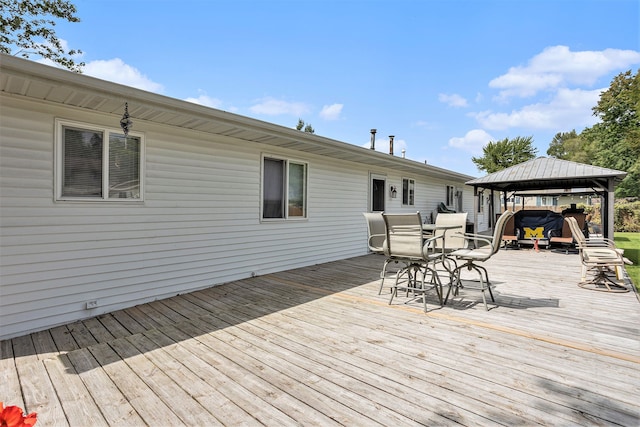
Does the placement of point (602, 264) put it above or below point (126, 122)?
below

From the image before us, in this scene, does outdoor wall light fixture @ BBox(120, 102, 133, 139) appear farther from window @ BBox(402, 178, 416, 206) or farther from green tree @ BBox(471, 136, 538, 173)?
green tree @ BBox(471, 136, 538, 173)

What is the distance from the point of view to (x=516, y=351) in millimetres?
2684

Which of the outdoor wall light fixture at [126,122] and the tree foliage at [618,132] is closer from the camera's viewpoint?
the outdoor wall light fixture at [126,122]

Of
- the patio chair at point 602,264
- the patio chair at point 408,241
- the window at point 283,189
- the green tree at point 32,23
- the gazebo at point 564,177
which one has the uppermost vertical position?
the green tree at point 32,23

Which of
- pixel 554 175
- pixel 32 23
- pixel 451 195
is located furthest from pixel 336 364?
pixel 451 195

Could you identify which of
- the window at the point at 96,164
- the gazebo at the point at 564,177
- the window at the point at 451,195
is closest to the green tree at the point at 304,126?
the window at the point at 451,195

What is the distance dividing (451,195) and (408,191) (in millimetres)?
4302

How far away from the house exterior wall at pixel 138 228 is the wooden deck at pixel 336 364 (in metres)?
0.41

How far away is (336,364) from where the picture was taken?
249cm

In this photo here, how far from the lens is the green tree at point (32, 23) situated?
803cm

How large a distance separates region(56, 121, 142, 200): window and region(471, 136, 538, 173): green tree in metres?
29.5

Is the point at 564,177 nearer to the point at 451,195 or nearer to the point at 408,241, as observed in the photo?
the point at 451,195

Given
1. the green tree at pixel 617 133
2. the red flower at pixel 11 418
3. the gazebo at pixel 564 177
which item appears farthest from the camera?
the green tree at pixel 617 133

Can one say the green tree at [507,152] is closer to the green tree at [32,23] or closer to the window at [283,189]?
the window at [283,189]
